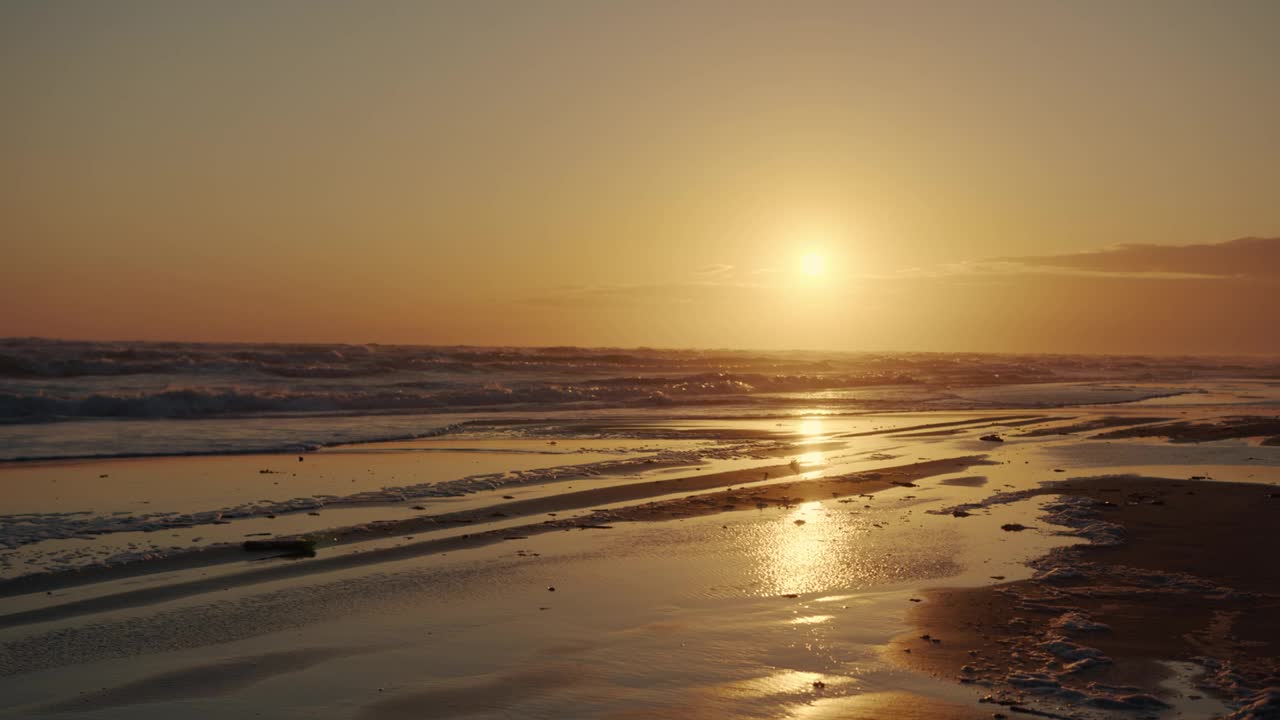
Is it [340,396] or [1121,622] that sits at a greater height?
[340,396]

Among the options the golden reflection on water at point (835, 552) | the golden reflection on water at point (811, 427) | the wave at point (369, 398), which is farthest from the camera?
the wave at point (369, 398)

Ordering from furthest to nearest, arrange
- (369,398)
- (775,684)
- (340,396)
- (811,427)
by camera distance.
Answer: (369,398)
(340,396)
(811,427)
(775,684)

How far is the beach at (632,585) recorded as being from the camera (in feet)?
17.8

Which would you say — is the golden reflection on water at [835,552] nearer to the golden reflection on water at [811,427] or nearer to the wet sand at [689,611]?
the wet sand at [689,611]

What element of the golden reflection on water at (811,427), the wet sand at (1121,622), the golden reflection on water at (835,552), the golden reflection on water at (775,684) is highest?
the golden reflection on water at (811,427)

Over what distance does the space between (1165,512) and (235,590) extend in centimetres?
995

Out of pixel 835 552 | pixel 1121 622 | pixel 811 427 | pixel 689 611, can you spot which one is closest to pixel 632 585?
pixel 689 611

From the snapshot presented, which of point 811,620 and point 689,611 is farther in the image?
point 689,611

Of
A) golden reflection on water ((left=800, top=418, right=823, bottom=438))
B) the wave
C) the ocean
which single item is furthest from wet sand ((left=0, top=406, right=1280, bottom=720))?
the wave

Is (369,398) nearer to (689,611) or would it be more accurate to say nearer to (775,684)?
(689,611)

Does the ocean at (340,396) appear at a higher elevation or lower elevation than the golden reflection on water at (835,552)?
higher

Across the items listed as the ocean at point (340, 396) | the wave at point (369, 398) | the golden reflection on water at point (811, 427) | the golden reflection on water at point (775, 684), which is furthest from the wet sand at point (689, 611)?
the wave at point (369, 398)

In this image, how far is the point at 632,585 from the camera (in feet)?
26.1

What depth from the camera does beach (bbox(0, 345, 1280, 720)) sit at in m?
5.44
